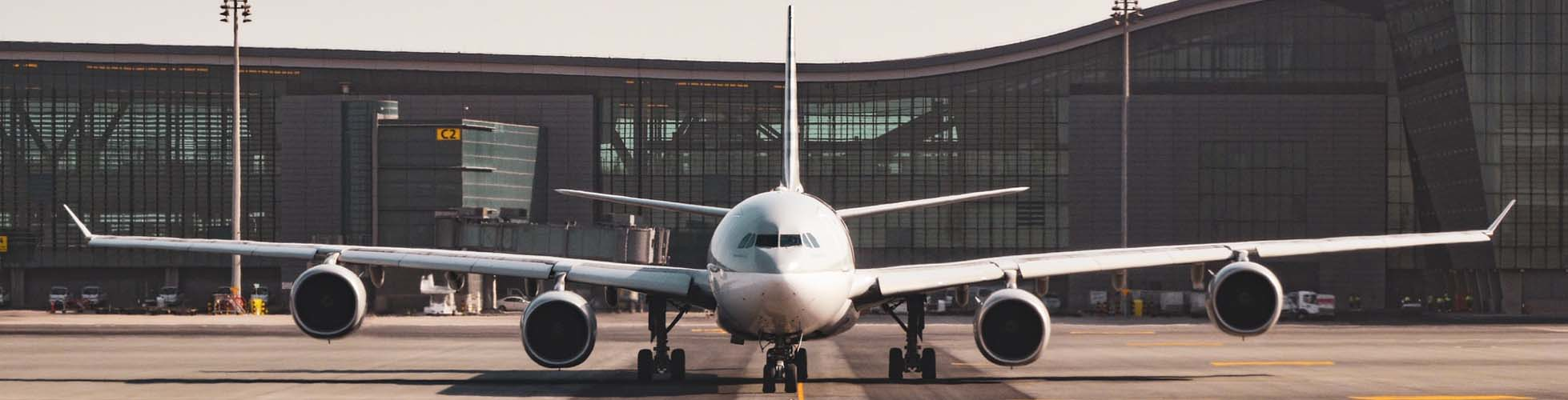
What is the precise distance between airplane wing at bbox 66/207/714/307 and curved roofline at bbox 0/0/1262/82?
327 feet

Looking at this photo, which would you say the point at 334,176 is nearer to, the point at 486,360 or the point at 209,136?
the point at 209,136

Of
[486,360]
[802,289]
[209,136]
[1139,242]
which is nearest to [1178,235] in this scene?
[1139,242]

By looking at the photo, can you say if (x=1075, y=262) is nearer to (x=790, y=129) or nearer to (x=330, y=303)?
(x=790, y=129)

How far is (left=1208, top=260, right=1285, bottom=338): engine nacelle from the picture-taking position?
112ft

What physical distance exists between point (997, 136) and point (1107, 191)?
10.2m

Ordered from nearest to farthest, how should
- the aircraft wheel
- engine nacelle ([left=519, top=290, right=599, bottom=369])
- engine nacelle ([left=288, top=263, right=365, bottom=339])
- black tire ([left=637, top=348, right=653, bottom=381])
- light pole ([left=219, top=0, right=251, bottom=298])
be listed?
engine nacelle ([left=519, top=290, right=599, bottom=369])
the aircraft wheel
engine nacelle ([left=288, top=263, right=365, bottom=339])
black tire ([left=637, top=348, right=653, bottom=381])
light pole ([left=219, top=0, right=251, bottom=298])

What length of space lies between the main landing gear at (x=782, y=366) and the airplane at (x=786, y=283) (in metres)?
0.04

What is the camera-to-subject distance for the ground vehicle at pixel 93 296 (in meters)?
124

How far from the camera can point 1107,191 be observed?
13288cm

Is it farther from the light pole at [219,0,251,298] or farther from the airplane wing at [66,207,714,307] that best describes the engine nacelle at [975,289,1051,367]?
the light pole at [219,0,251,298]

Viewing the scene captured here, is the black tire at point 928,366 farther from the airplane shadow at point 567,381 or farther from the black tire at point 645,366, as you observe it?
the black tire at point 645,366

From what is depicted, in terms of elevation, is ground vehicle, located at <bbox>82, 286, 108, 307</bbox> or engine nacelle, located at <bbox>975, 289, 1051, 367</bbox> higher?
engine nacelle, located at <bbox>975, 289, 1051, 367</bbox>

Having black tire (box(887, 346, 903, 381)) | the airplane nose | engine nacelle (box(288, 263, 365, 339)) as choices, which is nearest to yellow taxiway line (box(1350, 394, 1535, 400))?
black tire (box(887, 346, 903, 381))

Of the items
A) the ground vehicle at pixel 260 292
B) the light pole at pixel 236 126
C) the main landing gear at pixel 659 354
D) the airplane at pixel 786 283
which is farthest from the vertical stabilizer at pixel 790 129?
the ground vehicle at pixel 260 292
